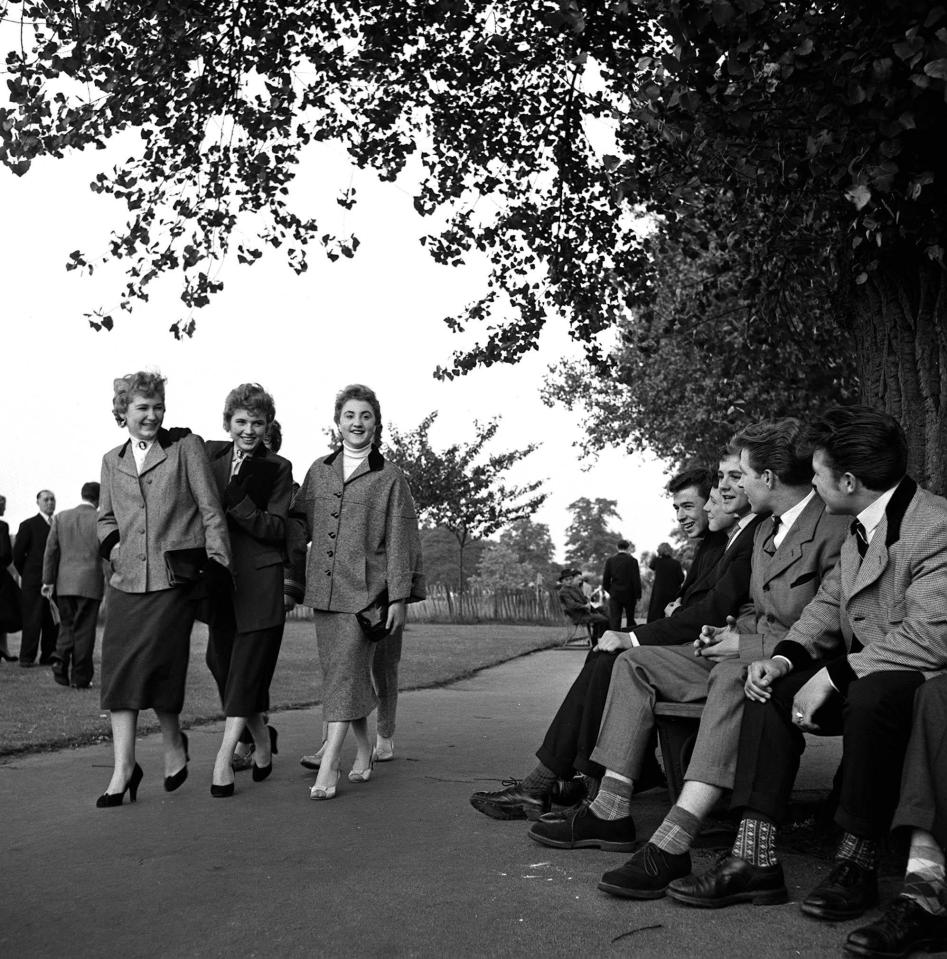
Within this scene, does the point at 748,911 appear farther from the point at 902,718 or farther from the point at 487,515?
the point at 487,515

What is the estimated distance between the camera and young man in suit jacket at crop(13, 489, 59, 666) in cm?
1504

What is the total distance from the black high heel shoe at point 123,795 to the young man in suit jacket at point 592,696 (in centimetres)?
180

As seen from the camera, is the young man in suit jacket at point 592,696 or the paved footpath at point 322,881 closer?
the paved footpath at point 322,881

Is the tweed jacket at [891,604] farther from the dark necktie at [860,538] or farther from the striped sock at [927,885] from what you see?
the striped sock at [927,885]

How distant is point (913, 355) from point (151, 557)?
4.54m

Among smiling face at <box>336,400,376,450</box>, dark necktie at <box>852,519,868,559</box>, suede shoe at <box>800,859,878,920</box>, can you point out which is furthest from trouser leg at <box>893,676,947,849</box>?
smiling face at <box>336,400,376,450</box>

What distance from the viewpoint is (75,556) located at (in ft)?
41.2

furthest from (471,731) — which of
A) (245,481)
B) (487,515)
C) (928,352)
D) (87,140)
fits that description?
(487,515)

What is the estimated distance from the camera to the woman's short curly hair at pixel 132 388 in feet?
21.1

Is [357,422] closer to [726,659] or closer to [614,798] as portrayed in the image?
[726,659]

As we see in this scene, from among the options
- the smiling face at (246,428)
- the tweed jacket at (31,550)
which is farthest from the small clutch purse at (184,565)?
the tweed jacket at (31,550)

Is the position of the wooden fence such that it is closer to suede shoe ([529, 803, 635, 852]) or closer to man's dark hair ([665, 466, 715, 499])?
man's dark hair ([665, 466, 715, 499])

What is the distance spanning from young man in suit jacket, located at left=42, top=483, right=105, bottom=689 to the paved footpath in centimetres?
528

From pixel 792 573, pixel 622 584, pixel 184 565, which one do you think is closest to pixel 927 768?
pixel 792 573
